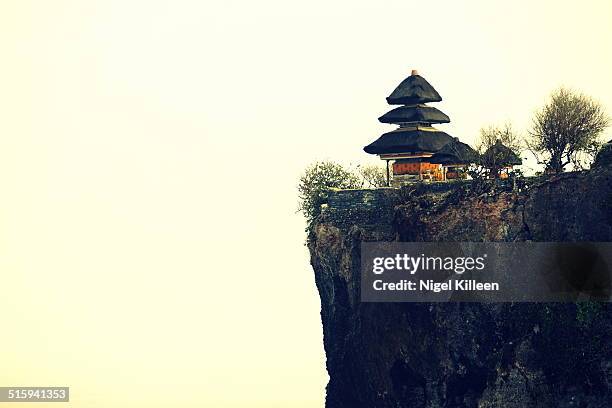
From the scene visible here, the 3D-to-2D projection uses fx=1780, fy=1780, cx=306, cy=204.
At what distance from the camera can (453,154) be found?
108 meters

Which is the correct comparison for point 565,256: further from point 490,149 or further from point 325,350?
point 325,350

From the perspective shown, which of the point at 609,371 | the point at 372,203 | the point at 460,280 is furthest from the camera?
the point at 372,203

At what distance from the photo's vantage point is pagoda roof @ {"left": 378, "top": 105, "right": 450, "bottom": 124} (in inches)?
4382

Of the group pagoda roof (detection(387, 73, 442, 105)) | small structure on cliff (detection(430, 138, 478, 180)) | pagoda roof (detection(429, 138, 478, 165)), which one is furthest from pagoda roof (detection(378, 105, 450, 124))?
pagoda roof (detection(429, 138, 478, 165))

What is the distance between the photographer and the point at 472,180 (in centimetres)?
10400

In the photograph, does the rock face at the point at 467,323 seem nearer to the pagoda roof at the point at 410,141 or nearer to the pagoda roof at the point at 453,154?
the pagoda roof at the point at 453,154

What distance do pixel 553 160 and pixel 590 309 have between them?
406 inches

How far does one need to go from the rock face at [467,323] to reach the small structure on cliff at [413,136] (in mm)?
3685

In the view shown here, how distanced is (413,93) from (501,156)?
9454 millimetres

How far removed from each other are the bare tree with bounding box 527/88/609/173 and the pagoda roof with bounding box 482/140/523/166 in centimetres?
124

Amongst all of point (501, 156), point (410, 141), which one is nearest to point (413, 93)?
point (410, 141)

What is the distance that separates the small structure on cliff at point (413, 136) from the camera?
111 meters

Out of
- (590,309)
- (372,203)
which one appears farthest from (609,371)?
(372,203)

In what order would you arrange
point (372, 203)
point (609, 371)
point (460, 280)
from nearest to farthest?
point (609, 371) → point (460, 280) → point (372, 203)
